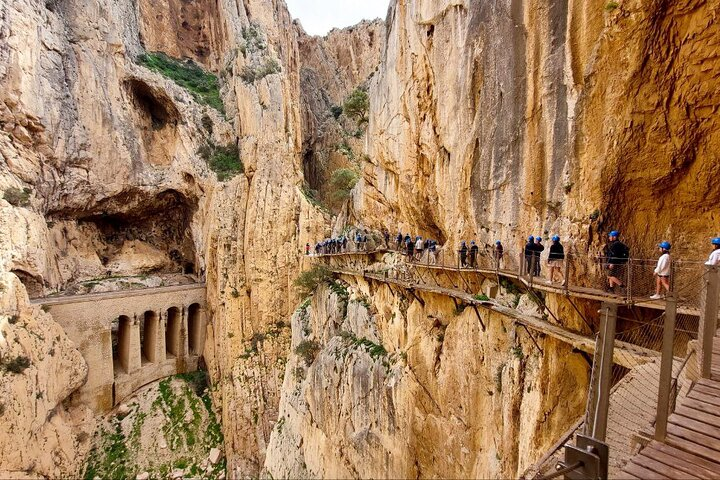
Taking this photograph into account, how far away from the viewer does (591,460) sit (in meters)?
2.66

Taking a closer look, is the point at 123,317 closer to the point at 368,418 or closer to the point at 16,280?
the point at 16,280

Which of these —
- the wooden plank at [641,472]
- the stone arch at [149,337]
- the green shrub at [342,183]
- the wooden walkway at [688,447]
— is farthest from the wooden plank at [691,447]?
the stone arch at [149,337]

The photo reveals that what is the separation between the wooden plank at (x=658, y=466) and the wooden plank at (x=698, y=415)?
2.87 ft

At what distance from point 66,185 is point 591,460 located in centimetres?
3750

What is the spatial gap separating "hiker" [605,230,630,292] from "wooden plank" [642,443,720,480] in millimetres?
3552

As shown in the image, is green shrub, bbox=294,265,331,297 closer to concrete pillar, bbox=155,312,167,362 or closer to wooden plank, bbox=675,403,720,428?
concrete pillar, bbox=155,312,167,362

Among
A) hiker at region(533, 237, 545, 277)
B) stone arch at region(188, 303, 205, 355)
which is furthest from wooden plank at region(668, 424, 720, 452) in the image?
stone arch at region(188, 303, 205, 355)

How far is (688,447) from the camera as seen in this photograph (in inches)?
132

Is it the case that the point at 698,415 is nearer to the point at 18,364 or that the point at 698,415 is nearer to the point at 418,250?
the point at 418,250

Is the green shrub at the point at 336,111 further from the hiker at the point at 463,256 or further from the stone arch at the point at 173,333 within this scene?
the hiker at the point at 463,256

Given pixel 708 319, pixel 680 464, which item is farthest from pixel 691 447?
pixel 708 319

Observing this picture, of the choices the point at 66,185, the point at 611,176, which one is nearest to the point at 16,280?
the point at 66,185

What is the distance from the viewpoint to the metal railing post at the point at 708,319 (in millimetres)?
4070

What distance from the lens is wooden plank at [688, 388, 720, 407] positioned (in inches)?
152
